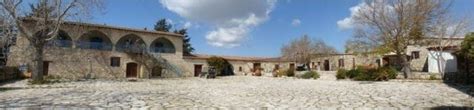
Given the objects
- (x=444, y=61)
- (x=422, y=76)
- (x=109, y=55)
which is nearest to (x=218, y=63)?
(x=109, y=55)

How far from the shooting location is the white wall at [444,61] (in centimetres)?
2275

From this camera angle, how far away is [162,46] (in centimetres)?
3831

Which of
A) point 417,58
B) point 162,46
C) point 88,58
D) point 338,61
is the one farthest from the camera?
point 338,61

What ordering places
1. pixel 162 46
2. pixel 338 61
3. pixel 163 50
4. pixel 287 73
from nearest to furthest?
pixel 287 73, pixel 163 50, pixel 162 46, pixel 338 61

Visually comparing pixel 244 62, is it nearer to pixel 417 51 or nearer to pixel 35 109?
pixel 417 51

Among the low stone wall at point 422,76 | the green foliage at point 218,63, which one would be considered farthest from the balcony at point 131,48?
the low stone wall at point 422,76

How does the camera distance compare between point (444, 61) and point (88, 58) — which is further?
point (88, 58)

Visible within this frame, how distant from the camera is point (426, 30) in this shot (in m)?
22.3

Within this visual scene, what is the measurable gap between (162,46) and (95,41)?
278 inches

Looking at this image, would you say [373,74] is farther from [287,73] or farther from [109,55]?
[109,55]

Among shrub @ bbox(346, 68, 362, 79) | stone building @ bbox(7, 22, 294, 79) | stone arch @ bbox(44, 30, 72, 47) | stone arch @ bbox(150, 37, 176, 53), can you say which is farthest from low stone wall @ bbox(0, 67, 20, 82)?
shrub @ bbox(346, 68, 362, 79)

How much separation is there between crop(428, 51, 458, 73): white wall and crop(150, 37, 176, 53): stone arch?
24.0 m

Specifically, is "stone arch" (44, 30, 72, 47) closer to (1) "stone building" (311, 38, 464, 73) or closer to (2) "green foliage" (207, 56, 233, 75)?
(2) "green foliage" (207, 56, 233, 75)

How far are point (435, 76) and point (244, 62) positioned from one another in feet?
87.4
